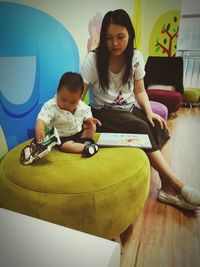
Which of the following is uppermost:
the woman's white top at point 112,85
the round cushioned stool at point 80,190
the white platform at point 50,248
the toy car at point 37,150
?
the woman's white top at point 112,85

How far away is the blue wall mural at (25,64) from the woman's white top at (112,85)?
205 millimetres

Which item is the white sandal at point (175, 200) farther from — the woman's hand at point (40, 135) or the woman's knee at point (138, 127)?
the woman's hand at point (40, 135)

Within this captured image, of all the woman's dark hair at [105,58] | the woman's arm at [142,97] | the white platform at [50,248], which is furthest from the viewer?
the woman's arm at [142,97]

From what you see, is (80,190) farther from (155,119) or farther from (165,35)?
(165,35)

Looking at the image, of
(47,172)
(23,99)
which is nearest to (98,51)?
(23,99)

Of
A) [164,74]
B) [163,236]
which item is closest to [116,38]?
[163,236]

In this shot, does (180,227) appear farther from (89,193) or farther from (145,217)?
(89,193)

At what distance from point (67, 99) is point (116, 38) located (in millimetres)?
533

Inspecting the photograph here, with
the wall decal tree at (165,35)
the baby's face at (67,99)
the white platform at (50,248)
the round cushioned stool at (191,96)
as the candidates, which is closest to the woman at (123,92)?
the baby's face at (67,99)

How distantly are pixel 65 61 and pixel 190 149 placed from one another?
1416 mm

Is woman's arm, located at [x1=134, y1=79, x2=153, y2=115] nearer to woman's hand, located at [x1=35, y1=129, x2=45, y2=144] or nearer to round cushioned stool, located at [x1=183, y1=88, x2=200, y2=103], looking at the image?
woman's hand, located at [x1=35, y1=129, x2=45, y2=144]

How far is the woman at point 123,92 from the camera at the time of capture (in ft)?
4.23

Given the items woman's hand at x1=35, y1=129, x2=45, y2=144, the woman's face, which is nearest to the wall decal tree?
the woman's face

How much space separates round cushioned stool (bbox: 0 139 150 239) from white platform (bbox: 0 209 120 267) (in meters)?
0.28
